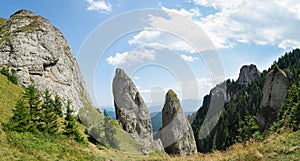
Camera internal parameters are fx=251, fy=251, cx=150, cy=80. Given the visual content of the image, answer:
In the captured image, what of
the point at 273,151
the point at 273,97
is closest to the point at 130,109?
the point at 273,97

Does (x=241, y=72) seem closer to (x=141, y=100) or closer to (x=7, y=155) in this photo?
(x=141, y=100)

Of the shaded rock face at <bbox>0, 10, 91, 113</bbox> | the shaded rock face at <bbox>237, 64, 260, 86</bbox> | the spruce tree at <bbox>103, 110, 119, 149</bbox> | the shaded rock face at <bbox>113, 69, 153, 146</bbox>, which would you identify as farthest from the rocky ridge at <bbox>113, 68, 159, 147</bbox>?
the shaded rock face at <bbox>237, 64, 260, 86</bbox>

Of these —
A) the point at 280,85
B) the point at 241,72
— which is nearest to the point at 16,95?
the point at 280,85

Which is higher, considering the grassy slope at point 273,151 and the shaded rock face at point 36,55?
the shaded rock face at point 36,55

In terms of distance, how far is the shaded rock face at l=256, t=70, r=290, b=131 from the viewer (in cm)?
6755

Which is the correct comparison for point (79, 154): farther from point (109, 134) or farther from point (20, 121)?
point (109, 134)

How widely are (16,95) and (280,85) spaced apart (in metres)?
63.5

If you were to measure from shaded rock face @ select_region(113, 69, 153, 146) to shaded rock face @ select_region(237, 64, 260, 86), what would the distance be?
12119 cm

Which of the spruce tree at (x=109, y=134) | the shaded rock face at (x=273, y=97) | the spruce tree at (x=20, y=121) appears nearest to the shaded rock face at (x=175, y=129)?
the spruce tree at (x=109, y=134)

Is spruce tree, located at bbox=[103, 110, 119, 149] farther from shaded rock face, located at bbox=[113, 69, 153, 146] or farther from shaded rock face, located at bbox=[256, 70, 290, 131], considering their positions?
shaded rock face, located at bbox=[256, 70, 290, 131]

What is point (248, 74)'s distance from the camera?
530ft

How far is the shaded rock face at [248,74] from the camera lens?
160 meters

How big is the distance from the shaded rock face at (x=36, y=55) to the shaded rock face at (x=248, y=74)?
133 meters

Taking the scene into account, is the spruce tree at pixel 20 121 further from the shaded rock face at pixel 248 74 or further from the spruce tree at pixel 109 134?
the shaded rock face at pixel 248 74
